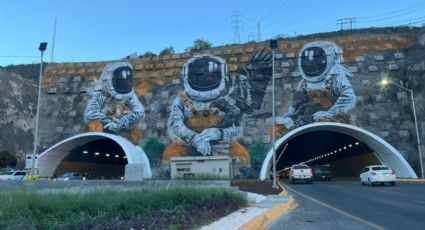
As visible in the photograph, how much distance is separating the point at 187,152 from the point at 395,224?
1438 inches

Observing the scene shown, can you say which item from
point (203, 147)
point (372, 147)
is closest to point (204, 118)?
point (203, 147)

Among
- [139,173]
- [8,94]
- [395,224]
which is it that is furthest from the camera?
[8,94]

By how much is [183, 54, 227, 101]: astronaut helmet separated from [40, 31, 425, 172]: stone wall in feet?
3.17

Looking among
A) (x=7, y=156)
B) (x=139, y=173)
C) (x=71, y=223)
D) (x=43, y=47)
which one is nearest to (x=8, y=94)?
(x=7, y=156)

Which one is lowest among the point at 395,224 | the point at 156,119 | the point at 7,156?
the point at 395,224

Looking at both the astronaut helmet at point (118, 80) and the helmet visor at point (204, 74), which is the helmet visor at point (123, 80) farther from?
the helmet visor at point (204, 74)

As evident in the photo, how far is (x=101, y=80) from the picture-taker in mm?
53219

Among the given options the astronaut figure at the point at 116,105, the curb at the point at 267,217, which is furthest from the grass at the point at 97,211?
the astronaut figure at the point at 116,105

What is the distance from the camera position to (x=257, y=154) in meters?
45.6

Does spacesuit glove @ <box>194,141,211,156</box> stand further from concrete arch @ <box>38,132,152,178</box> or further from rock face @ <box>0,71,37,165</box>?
rock face @ <box>0,71,37,165</box>

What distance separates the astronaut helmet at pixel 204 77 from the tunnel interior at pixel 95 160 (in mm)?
15976

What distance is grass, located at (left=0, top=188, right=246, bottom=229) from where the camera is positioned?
7.59 metres

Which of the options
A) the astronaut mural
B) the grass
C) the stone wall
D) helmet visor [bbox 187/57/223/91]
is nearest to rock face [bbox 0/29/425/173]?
the stone wall

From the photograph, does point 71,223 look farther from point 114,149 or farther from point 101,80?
point 114,149
